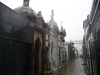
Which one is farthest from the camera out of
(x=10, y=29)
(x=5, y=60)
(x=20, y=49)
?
(x=20, y=49)

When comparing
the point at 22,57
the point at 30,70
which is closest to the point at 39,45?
the point at 30,70

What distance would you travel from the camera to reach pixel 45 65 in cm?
1409

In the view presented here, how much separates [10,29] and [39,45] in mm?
6890

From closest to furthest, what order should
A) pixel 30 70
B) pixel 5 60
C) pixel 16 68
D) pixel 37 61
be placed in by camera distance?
pixel 5 60 < pixel 16 68 < pixel 30 70 < pixel 37 61

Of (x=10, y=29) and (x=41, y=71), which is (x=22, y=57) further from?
(x=41, y=71)

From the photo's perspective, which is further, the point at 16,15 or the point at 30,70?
the point at 30,70

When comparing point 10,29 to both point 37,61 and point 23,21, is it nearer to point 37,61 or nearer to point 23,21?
point 23,21

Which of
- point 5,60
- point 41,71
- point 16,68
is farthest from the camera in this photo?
point 41,71

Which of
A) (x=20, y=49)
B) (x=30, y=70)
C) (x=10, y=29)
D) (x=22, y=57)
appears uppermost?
(x=10, y=29)

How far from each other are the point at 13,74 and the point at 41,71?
23.5 ft

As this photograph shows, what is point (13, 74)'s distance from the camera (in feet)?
21.8

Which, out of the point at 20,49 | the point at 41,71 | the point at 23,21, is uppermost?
the point at 23,21

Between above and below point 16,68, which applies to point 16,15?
above

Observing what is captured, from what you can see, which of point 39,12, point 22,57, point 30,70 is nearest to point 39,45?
point 39,12
